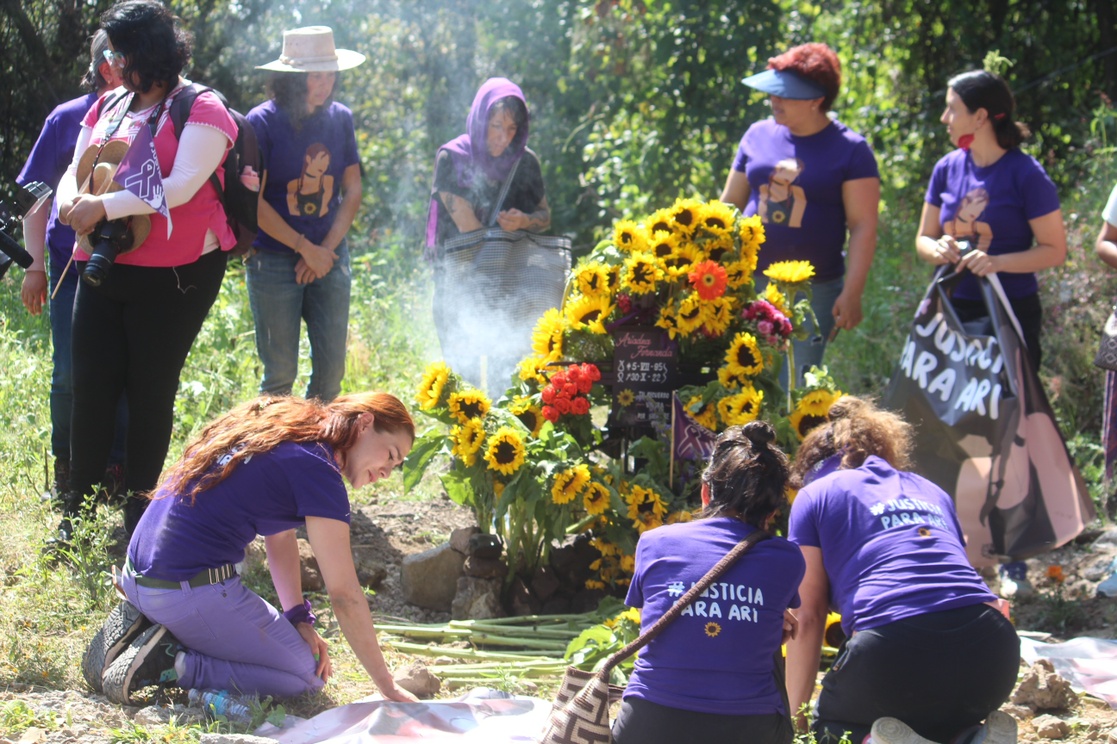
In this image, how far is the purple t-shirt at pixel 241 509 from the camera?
10.4 ft

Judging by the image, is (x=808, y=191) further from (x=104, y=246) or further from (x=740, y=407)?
(x=104, y=246)

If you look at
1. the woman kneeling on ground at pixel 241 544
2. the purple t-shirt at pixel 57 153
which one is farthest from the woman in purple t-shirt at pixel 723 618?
the purple t-shirt at pixel 57 153

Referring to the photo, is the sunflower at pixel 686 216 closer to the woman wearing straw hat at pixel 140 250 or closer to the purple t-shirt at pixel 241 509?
the woman wearing straw hat at pixel 140 250

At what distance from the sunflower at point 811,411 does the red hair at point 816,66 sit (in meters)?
1.51

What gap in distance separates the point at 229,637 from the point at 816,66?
331 cm

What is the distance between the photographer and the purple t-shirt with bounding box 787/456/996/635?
10.2 ft

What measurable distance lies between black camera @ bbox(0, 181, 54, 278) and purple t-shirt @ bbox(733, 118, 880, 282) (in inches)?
110

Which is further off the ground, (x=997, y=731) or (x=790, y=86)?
(x=790, y=86)

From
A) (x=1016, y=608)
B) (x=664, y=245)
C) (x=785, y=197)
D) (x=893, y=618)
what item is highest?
(x=785, y=197)

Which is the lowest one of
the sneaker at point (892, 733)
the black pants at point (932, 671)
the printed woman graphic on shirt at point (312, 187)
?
the sneaker at point (892, 733)

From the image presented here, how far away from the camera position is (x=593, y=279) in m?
4.36

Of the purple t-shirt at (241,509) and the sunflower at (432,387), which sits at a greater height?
the sunflower at (432,387)

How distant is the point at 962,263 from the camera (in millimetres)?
4781

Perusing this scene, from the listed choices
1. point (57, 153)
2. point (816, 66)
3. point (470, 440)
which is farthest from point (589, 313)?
point (57, 153)
